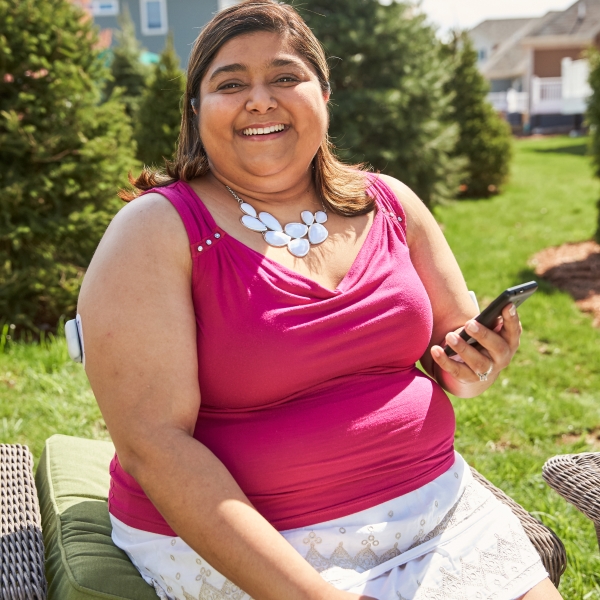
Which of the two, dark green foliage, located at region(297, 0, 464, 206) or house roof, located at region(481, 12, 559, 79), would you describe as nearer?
dark green foliage, located at region(297, 0, 464, 206)

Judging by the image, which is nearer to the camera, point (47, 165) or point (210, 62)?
point (210, 62)

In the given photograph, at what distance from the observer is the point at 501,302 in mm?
1817

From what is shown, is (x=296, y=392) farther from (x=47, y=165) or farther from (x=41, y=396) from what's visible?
(x=47, y=165)

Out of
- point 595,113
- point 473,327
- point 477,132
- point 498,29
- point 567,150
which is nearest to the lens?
point 473,327

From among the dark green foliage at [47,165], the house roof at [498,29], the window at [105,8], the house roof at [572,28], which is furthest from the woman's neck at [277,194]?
the house roof at [498,29]

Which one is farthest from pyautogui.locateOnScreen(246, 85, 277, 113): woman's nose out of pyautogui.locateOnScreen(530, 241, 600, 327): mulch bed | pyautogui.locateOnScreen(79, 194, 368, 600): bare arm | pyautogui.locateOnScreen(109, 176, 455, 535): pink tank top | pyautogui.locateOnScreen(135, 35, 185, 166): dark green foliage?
pyautogui.locateOnScreen(135, 35, 185, 166): dark green foliage

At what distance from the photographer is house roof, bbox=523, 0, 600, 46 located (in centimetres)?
3384

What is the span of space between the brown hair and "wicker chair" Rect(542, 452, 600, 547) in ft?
3.07

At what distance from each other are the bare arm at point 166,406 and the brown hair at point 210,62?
35 cm

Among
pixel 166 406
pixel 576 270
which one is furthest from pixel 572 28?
pixel 166 406

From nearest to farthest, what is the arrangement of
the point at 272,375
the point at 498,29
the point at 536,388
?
the point at 272,375 < the point at 536,388 < the point at 498,29

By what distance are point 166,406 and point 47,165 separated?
4.14 m

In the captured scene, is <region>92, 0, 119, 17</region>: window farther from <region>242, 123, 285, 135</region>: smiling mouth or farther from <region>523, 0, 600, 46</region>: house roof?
<region>242, 123, 285, 135</region>: smiling mouth

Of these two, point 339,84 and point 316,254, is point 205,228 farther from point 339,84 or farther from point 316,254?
point 339,84
